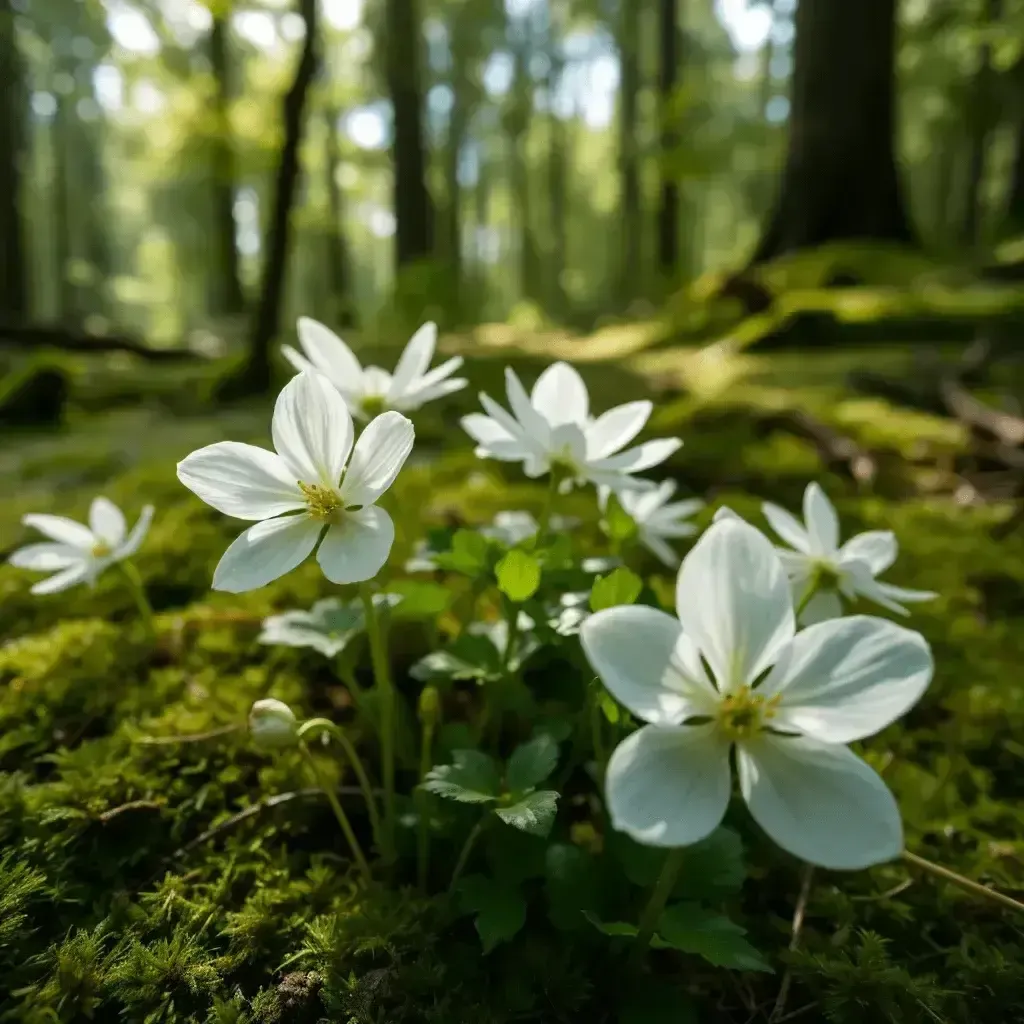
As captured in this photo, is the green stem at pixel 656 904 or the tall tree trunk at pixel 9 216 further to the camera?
the tall tree trunk at pixel 9 216

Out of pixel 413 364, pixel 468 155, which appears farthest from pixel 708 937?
pixel 468 155

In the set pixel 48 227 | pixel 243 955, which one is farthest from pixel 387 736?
pixel 48 227

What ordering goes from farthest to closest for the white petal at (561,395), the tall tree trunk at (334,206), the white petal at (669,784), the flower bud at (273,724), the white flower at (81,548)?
the tall tree trunk at (334,206), the white flower at (81,548), the white petal at (561,395), the flower bud at (273,724), the white petal at (669,784)

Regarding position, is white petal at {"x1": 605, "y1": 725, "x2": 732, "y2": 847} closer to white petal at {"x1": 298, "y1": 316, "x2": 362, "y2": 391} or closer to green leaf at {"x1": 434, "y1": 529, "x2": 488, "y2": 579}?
green leaf at {"x1": 434, "y1": 529, "x2": 488, "y2": 579}

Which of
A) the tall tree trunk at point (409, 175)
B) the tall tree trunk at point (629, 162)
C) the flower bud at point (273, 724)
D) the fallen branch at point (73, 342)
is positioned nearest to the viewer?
the flower bud at point (273, 724)

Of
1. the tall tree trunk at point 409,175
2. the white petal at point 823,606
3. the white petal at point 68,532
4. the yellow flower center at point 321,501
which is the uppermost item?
the tall tree trunk at point 409,175

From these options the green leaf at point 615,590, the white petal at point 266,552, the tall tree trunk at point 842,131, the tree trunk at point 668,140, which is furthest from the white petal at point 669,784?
the tree trunk at point 668,140

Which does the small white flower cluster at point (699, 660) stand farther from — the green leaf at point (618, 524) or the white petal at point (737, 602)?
the green leaf at point (618, 524)
